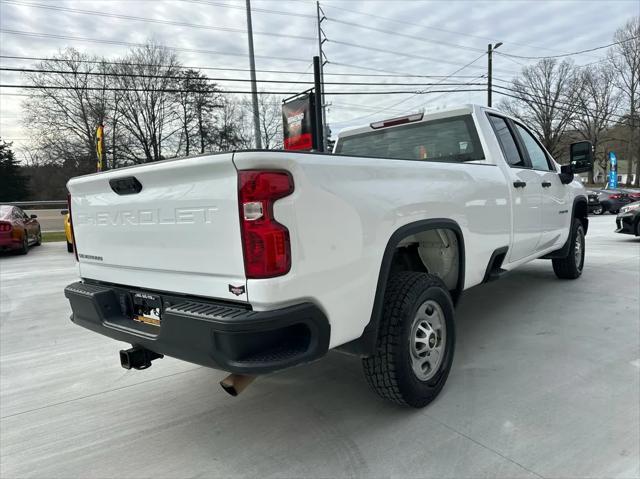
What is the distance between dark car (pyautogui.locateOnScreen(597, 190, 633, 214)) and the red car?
2334cm

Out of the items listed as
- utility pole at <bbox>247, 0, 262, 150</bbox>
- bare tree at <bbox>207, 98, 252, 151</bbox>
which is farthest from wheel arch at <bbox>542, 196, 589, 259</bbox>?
bare tree at <bbox>207, 98, 252, 151</bbox>

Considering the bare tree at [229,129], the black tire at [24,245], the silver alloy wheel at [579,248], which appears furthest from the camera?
the bare tree at [229,129]

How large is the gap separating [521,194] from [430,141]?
37.2 inches

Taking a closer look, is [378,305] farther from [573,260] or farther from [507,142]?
[573,260]

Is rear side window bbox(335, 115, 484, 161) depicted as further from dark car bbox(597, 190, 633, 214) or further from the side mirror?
dark car bbox(597, 190, 633, 214)

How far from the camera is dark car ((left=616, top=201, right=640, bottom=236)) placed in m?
9.62

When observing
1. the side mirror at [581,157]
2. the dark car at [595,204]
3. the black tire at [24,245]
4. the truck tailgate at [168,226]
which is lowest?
the dark car at [595,204]

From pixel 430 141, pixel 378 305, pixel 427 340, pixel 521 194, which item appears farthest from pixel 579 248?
pixel 378 305

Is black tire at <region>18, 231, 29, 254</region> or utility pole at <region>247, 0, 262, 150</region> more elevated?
utility pole at <region>247, 0, 262, 150</region>

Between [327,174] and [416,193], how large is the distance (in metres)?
0.78

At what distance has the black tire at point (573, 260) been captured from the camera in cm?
564

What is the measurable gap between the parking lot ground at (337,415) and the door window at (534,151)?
1625mm

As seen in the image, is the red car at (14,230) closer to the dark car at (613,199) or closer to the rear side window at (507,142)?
the rear side window at (507,142)

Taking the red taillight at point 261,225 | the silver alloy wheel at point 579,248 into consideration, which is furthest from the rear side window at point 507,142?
the red taillight at point 261,225
